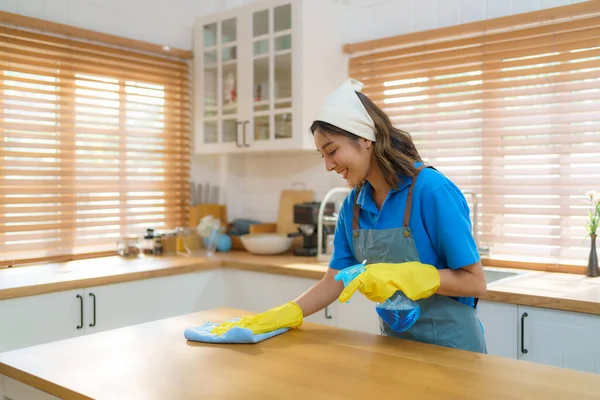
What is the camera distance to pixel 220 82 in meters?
3.93

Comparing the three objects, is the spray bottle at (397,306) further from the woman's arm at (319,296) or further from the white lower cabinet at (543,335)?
the white lower cabinet at (543,335)

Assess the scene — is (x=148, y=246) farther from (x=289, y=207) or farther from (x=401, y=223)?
(x=401, y=223)

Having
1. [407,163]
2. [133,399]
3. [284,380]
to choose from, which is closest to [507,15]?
[407,163]

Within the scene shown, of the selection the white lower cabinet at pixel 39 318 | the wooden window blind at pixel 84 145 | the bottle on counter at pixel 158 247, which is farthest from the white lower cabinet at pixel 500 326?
the wooden window blind at pixel 84 145

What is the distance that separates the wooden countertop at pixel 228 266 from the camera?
239 cm

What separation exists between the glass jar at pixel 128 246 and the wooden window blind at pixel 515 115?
1.79m

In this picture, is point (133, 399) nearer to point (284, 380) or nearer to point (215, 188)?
point (284, 380)

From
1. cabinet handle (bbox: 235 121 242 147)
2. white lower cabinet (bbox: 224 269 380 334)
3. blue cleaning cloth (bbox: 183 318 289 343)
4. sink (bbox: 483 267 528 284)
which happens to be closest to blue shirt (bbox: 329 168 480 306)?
blue cleaning cloth (bbox: 183 318 289 343)

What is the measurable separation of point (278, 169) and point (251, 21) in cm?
103

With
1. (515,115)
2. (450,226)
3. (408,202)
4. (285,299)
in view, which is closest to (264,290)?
(285,299)

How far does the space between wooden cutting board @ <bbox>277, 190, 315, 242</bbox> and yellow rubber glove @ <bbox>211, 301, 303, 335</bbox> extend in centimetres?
214

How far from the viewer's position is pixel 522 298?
94.9 inches

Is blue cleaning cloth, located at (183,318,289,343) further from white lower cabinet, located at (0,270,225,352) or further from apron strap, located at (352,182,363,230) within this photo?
white lower cabinet, located at (0,270,225,352)

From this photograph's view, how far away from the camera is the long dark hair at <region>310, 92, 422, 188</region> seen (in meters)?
1.75
